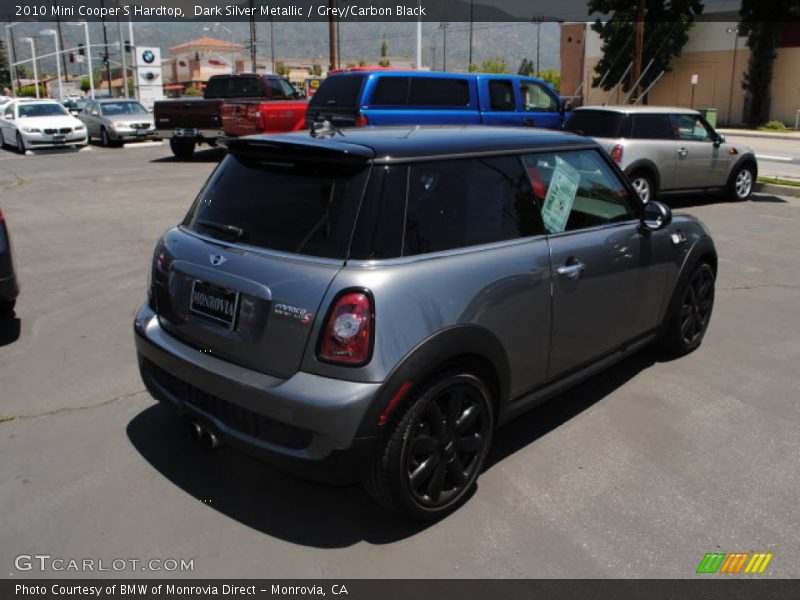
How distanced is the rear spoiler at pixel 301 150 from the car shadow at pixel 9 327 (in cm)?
304

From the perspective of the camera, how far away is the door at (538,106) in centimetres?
1352

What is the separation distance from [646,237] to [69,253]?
21.9ft

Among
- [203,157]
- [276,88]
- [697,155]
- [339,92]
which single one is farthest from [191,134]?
[697,155]

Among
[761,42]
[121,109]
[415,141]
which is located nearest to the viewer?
[415,141]

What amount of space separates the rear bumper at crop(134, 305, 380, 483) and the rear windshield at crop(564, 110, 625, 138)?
30.2ft

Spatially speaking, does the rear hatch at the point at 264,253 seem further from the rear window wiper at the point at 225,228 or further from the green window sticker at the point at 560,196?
the green window sticker at the point at 560,196

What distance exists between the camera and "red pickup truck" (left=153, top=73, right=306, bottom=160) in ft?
58.6

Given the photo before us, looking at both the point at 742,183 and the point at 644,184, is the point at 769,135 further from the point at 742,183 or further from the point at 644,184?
the point at 644,184

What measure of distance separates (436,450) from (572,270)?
49.1 inches

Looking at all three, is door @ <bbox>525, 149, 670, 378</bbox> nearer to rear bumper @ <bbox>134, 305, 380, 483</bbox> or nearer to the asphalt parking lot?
the asphalt parking lot

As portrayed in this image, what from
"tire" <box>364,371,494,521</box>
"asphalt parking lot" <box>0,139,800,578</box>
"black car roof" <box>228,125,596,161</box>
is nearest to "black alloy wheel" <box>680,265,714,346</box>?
"asphalt parking lot" <box>0,139,800,578</box>

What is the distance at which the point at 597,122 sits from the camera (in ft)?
37.3
